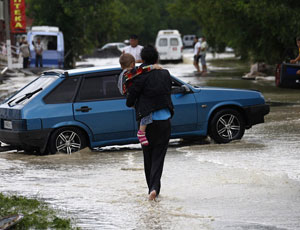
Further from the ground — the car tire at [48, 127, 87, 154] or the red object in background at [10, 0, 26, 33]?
the red object in background at [10, 0, 26, 33]

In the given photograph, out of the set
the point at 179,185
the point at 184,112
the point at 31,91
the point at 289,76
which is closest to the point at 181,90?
the point at 184,112

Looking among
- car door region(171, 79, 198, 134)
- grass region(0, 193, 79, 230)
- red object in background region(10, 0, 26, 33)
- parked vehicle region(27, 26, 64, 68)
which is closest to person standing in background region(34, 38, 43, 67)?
parked vehicle region(27, 26, 64, 68)

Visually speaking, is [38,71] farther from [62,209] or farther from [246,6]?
[62,209]

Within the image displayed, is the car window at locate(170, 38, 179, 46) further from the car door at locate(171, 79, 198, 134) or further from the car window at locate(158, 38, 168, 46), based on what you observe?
the car door at locate(171, 79, 198, 134)

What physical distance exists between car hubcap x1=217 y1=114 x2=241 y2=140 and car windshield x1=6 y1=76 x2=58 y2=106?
270 cm

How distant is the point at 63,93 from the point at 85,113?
463 millimetres

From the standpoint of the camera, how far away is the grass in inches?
246

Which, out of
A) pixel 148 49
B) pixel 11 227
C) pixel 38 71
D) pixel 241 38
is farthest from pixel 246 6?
pixel 11 227

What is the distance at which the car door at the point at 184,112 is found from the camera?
37.5 ft

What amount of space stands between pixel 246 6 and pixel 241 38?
12.8 feet

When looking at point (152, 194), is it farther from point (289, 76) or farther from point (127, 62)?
point (289, 76)

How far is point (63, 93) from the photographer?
11.2m

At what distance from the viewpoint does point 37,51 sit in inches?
1553

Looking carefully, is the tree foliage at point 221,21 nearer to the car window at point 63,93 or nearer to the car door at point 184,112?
the car door at point 184,112
